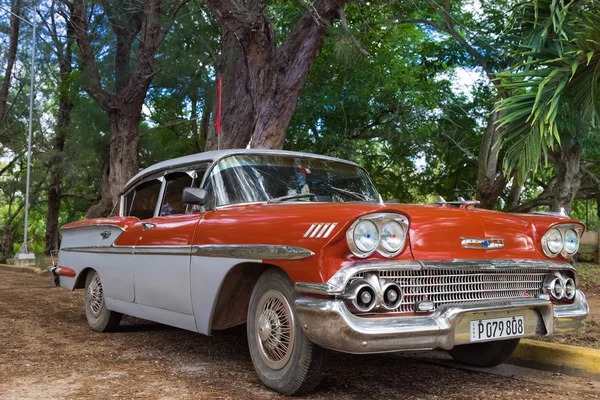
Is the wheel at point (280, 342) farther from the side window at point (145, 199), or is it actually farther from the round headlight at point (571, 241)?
the side window at point (145, 199)

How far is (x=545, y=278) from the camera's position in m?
4.20

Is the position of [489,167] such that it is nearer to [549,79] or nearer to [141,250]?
[549,79]

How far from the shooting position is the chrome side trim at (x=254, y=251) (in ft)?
11.9

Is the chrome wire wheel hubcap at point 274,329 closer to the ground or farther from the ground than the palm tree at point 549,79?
closer to the ground

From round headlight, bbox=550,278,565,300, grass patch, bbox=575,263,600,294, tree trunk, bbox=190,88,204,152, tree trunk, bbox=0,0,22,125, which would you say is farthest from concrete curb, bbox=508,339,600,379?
tree trunk, bbox=0,0,22,125

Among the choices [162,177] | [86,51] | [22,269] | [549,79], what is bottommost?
[22,269]

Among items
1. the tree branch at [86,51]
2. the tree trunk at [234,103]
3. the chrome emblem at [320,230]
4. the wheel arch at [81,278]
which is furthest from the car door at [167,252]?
the tree branch at [86,51]

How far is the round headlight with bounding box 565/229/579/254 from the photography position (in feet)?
14.0

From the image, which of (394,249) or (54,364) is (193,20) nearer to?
(54,364)

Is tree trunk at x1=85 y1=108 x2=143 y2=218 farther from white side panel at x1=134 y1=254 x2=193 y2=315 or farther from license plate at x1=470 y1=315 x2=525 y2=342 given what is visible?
license plate at x1=470 y1=315 x2=525 y2=342

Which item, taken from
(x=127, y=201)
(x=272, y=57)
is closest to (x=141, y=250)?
(x=127, y=201)

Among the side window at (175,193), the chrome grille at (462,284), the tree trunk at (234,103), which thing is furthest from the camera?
the tree trunk at (234,103)

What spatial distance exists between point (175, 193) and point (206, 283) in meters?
1.29

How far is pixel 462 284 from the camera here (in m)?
3.77
